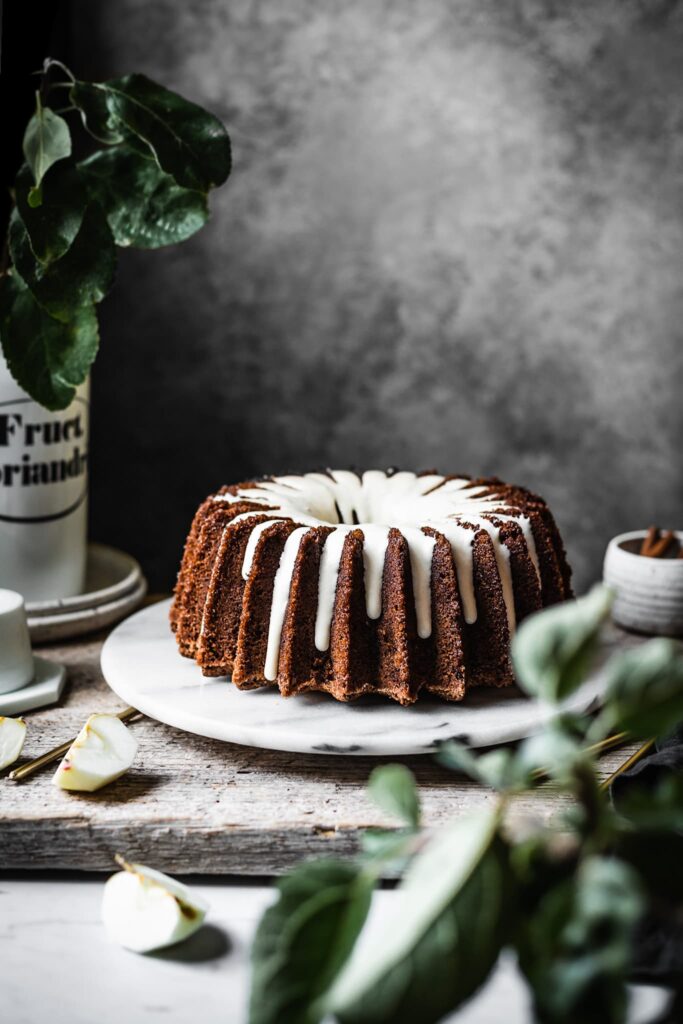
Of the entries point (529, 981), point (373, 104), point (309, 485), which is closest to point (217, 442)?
point (309, 485)

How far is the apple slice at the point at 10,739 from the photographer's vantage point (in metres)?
1.18

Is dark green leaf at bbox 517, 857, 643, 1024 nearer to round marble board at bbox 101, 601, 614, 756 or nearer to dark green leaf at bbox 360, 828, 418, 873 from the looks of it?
dark green leaf at bbox 360, 828, 418, 873

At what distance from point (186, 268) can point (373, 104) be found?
0.45 m

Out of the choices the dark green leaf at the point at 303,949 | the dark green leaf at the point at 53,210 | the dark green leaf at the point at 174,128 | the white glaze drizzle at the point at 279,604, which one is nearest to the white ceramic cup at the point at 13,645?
the white glaze drizzle at the point at 279,604

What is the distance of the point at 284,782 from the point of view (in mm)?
1162

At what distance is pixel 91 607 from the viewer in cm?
159

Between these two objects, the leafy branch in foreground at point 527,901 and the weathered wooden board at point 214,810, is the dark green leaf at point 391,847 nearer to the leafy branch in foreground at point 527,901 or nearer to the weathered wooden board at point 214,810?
the leafy branch in foreground at point 527,901

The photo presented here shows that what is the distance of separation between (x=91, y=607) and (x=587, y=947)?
1.22 m

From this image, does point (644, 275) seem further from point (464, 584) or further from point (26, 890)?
point (26, 890)

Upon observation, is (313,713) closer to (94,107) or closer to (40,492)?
(40,492)

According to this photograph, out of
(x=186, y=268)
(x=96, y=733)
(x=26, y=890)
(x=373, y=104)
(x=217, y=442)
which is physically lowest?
(x=26, y=890)

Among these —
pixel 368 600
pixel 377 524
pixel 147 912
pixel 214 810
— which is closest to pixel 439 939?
pixel 147 912

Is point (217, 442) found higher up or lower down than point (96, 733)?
higher up

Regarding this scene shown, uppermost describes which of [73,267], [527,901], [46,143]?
[46,143]
